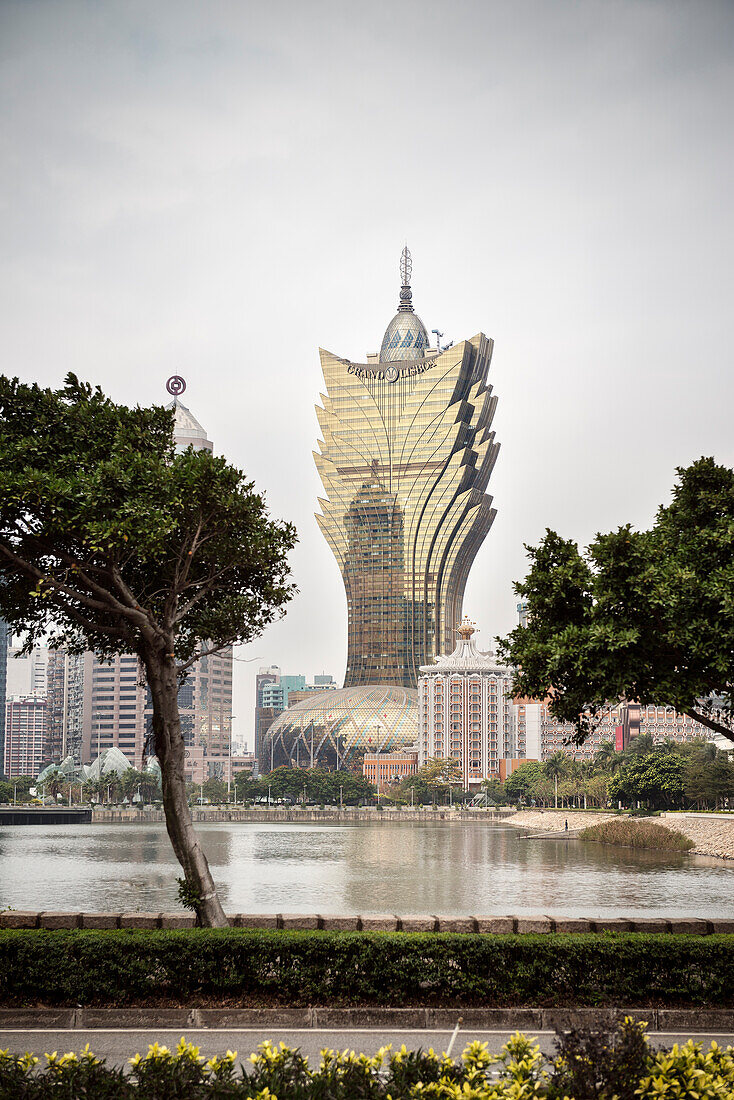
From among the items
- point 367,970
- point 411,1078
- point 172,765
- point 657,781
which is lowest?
point 657,781

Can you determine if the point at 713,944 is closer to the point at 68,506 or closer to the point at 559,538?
the point at 559,538

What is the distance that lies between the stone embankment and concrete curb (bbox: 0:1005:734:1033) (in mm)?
77480

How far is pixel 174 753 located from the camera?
74.7 ft

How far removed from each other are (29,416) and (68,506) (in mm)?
2906

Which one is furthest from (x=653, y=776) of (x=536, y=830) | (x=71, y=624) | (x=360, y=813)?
(x=71, y=624)

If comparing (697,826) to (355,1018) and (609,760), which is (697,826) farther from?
(355,1018)

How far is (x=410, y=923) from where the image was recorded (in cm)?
1939

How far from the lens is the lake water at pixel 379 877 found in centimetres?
5056

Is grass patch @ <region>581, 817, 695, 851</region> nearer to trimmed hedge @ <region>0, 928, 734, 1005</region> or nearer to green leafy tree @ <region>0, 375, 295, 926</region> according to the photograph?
green leafy tree @ <region>0, 375, 295, 926</region>

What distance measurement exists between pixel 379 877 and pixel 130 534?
49.3 metres

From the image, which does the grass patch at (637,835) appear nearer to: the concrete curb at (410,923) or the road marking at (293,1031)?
the concrete curb at (410,923)

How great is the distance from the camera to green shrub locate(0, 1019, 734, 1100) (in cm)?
973

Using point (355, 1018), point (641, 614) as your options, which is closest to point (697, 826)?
point (641, 614)

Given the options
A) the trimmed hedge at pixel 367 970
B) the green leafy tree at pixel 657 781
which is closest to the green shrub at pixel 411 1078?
the trimmed hedge at pixel 367 970
